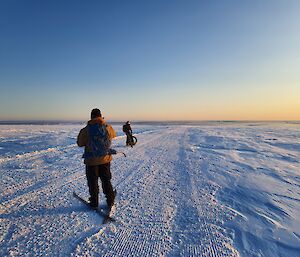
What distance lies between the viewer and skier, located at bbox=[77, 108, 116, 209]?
12.9 ft

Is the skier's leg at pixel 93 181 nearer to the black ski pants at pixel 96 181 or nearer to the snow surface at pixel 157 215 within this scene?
the black ski pants at pixel 96 181

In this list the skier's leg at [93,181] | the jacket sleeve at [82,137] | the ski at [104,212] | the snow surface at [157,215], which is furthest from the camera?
the skier's leg at [93,181]

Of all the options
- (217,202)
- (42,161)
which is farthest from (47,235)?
(42,161)

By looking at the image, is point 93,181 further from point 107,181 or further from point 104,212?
point 104,212

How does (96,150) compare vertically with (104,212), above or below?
above

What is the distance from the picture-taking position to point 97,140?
3973 millimetres

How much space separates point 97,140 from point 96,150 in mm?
167

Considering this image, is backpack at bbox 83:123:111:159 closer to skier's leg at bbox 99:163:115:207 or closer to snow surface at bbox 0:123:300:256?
skier's leg at bbox 99:163:115:207

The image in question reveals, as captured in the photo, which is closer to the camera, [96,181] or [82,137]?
[82,137]

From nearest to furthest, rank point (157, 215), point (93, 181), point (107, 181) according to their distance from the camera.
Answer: point (157, 215), point (93, 181), point (107, 181)

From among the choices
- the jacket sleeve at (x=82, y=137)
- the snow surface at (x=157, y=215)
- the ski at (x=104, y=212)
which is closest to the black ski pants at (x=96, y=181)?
the ski at (x=104, y=212)

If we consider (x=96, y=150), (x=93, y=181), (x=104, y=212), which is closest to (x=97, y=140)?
(x=96, y=150)

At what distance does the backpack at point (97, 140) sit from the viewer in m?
3.93

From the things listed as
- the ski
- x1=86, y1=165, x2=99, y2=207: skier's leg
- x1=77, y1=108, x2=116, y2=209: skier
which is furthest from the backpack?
the ski
